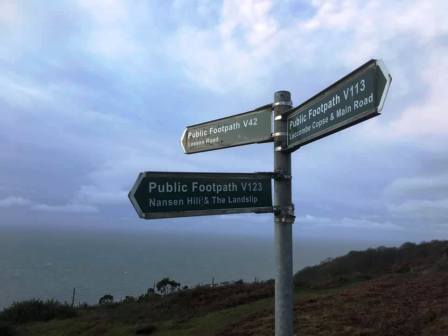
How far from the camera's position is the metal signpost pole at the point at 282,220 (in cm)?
386

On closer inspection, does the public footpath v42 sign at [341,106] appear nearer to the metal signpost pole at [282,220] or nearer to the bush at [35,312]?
the metal signpost pole at [282,220]

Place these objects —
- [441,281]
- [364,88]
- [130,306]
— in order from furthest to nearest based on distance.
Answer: [130,306] < [441,281] < [364,88]

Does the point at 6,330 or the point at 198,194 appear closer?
the point at 198,194

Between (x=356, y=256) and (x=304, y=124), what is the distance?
46.6 metres

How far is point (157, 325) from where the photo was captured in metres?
17.0

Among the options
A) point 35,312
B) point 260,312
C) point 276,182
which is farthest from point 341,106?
point 35,312

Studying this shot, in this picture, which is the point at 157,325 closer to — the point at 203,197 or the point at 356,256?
the point at 203,197

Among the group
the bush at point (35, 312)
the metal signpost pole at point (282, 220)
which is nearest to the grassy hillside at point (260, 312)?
the bush at point (35, 312)

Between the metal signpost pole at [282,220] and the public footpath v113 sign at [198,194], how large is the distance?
0.38 ft

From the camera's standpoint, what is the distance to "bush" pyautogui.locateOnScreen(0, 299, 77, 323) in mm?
24656

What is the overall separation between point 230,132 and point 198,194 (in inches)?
32.4

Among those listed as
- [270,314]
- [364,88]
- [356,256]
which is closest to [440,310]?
[270,314]

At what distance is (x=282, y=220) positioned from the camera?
399 cm

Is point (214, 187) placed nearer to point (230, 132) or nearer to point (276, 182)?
point (276, 182)
